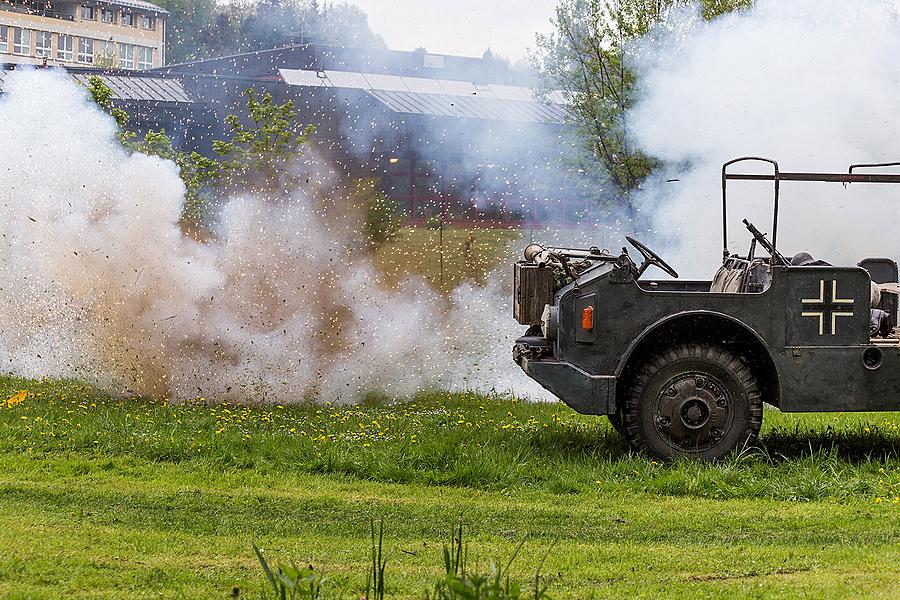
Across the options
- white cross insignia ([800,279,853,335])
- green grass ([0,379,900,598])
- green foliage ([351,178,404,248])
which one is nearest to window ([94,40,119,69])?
green foliage ([351,178,404,248])

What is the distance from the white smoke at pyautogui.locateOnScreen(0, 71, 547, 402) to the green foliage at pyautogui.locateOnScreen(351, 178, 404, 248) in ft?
15.4

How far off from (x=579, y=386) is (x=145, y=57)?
5337 cm

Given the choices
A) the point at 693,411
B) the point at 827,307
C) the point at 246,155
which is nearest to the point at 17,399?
the point at 693,411

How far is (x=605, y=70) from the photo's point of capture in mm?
18594

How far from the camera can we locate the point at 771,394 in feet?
32.1

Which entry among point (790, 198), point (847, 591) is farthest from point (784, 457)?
point (790, 198)

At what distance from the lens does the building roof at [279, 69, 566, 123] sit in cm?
2175

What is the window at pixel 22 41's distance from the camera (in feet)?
171

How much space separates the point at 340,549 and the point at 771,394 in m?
4.21

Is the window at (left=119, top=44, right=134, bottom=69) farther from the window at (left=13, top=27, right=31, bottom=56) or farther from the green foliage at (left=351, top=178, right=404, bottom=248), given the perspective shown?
the green foliage at (left=351, top=178, right=404, bottom=248)

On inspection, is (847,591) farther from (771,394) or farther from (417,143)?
(417,143)

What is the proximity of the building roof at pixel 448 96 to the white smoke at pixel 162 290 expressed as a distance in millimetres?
6734

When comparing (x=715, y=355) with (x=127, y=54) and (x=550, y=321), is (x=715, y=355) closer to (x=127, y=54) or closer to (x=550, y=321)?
(x=550, y=321)

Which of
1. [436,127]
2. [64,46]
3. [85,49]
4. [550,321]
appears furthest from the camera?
[85,49]
